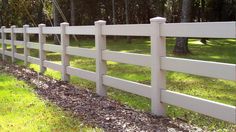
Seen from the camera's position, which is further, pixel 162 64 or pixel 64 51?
pixel 64 51

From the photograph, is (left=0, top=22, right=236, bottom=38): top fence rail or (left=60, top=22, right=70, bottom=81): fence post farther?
(left=60, top=22, right=70, bottom=81): fence post

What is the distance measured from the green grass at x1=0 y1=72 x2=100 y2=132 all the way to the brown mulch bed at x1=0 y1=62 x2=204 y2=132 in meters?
0.20

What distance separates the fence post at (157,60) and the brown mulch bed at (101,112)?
0.26 m

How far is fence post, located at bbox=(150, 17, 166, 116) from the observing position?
19.6 feet

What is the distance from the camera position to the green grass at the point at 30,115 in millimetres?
5574

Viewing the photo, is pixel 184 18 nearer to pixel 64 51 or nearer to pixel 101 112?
pixel 64 51

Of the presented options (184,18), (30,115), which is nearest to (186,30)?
(30,115)

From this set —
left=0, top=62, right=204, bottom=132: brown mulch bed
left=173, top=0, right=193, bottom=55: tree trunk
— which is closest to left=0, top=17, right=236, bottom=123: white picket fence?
left=0, top=62, right=204, bottom=132: brown mulch bed

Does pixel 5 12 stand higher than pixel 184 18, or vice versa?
pixel 5 12

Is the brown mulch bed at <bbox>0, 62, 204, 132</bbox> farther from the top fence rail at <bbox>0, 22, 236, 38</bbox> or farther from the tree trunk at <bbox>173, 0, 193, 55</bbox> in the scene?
the tree trunk at <bbox>173, 0, 193, 55</bbox>

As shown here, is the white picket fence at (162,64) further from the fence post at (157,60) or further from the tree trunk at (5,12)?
the tree trunk at (5,12)

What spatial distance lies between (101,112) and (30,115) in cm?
103

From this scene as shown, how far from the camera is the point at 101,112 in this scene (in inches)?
257

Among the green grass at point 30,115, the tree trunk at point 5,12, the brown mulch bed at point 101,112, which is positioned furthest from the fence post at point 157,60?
the tree trunk at point 5,12
